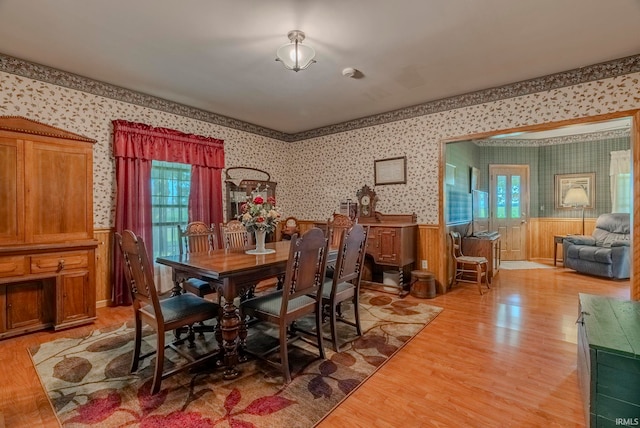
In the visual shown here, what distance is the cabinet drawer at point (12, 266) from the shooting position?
108 inches

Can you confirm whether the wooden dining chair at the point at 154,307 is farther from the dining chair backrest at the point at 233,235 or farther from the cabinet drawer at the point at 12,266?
the cabinet drawer at the point at 12,266

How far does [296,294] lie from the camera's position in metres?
2.17

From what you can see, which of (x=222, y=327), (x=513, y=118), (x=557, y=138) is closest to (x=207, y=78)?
(x=222, y=327)

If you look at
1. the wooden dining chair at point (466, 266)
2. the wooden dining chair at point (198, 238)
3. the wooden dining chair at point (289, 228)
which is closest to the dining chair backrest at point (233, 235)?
the wooden dining chair at point (198, 238)

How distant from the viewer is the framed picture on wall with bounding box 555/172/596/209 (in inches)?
240

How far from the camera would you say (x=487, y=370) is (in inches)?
88.6

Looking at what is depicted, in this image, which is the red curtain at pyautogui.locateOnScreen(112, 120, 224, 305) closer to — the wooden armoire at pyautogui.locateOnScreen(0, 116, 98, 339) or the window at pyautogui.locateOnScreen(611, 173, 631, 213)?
the wooden armoire at pyautogui.locateOnScreen(0, 116, 98, 339)

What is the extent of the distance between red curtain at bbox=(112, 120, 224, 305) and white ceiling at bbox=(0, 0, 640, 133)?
0.60 m

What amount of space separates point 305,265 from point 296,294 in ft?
0.70

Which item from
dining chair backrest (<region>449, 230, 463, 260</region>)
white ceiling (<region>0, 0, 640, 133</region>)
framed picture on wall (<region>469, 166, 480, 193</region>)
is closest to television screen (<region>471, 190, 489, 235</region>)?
framed picture on wall (<region>469, 166, 480, 193</region>)

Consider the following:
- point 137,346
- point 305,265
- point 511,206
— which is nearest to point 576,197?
point 511,206

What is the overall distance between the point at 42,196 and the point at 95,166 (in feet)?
2.50

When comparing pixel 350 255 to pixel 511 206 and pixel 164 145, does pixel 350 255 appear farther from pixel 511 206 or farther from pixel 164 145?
pixel 511 206

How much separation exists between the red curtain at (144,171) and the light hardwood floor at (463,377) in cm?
101
